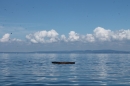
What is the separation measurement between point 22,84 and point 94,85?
49.7ft

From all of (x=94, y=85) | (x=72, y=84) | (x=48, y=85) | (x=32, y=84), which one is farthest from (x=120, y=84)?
(x=32, y=84)

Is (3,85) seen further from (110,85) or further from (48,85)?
(110,85)

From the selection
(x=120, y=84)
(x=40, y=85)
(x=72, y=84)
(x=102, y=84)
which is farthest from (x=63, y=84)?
Result: (x=120, y=84)

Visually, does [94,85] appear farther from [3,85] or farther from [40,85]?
[3,85]

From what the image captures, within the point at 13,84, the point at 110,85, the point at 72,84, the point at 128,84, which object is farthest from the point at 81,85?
the point at 13,84

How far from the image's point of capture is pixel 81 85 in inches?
1784

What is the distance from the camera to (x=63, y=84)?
46.4 metres

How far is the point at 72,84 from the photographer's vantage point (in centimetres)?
4656

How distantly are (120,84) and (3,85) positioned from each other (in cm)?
2453

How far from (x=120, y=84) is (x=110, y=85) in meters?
2.83

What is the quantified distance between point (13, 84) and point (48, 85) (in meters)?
7.57

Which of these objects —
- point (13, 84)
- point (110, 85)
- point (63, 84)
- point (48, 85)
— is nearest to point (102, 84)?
point (110, 85)

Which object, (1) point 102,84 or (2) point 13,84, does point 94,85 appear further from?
(2) point 13,84

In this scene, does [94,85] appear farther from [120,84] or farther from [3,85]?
[3,85]
